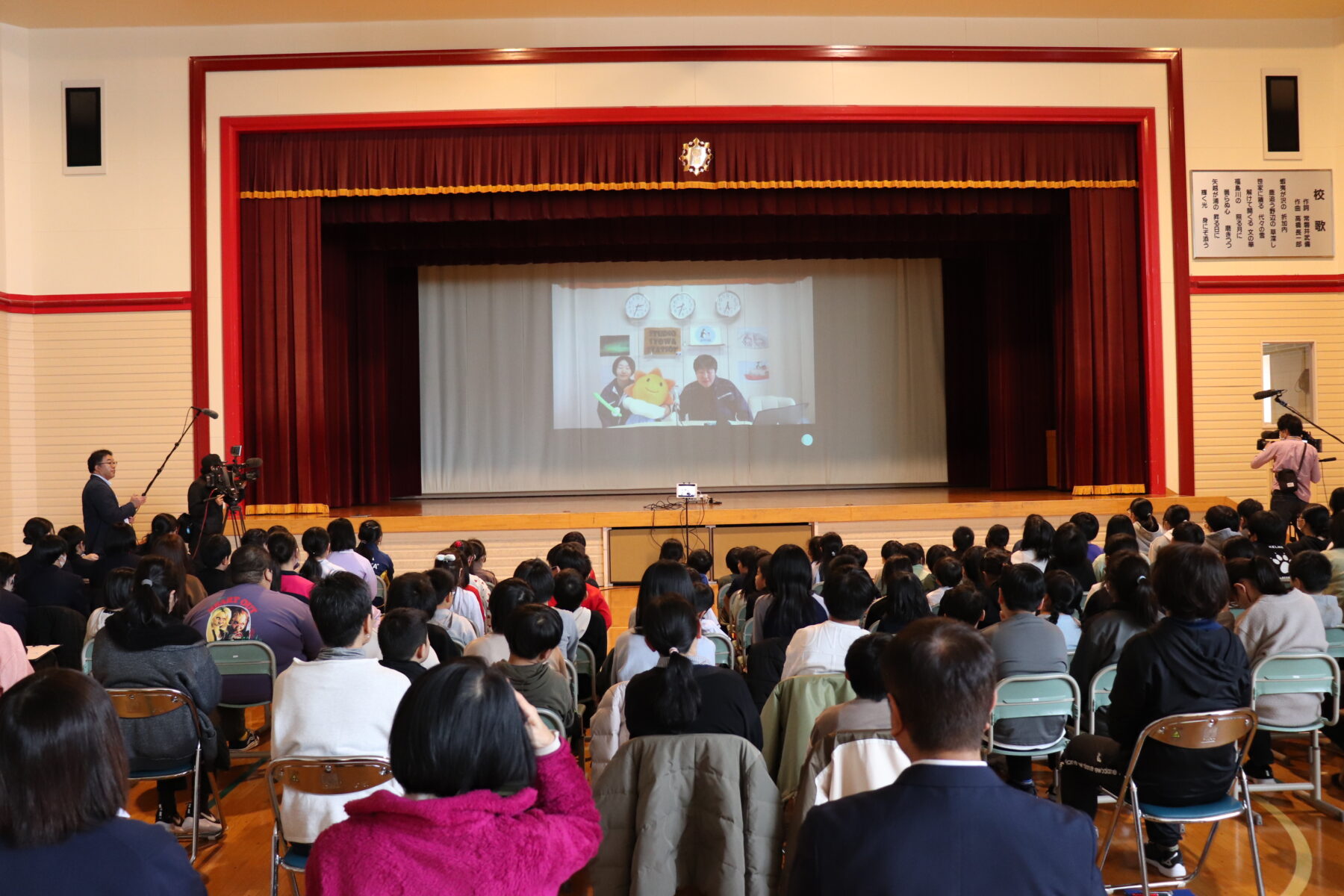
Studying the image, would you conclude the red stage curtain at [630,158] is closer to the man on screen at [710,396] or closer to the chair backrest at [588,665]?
the man on screen at [710,396]

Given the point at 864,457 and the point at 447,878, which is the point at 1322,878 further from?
the point at 864,457

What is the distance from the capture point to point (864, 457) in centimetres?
1334

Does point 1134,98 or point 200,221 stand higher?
point 1134,98

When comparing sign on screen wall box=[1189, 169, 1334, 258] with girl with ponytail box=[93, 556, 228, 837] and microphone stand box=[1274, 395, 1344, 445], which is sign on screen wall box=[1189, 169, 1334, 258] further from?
girl with ponytail box=[93, 556, 228, 837]

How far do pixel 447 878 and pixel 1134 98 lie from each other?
994 cm

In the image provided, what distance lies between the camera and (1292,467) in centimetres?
781

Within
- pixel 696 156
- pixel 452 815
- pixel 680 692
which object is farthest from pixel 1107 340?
pixel 452 815

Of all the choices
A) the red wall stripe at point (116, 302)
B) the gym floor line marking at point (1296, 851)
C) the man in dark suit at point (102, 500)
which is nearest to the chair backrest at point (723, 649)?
the gym floor line marking at point (1296, 851)

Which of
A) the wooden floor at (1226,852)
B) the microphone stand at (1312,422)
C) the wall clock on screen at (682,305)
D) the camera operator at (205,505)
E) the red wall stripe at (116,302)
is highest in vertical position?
the wall clock on screen at (682,305)

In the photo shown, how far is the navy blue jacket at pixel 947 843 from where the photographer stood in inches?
51.1

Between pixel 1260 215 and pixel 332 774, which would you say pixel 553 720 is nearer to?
pixel 332 774

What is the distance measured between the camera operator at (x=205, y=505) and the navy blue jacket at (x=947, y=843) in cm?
705

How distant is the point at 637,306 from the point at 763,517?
4569 mm

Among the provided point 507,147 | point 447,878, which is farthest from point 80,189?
point 447,878
